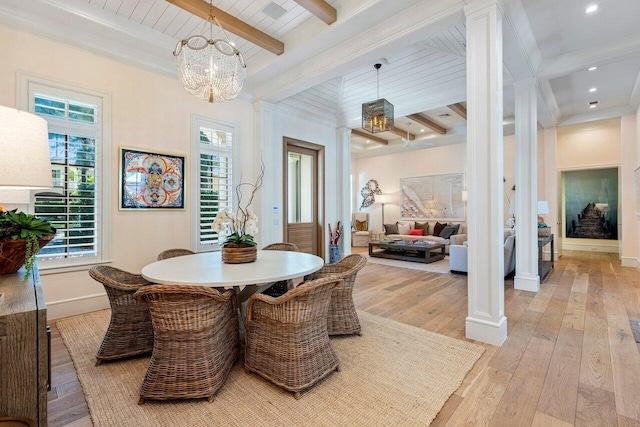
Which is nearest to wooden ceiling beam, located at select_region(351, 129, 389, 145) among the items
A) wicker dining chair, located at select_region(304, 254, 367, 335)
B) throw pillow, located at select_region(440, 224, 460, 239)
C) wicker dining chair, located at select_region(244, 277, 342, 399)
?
throw pillow, located at select_region(440, 224, 460, 239)

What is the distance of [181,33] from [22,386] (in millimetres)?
3849

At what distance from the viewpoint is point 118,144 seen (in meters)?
3.52

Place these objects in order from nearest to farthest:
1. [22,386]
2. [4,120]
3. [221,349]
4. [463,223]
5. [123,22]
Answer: [22,386], [4,120], [221,349], [123,22], [463,223]

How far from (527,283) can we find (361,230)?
607 centimetres

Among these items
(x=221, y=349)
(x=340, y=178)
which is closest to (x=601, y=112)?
(x=340, y=178)

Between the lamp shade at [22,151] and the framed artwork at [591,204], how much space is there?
35.7ft

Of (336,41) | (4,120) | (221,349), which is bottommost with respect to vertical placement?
(221,349)

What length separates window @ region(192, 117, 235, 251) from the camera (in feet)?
13.9

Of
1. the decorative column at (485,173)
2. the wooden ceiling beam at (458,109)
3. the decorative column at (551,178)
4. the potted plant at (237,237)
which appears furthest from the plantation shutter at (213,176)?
the decorative column at (551,178)

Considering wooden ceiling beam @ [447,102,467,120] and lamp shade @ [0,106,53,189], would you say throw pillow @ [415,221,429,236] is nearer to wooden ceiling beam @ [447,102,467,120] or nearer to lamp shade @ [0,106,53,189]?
wooden ceiling beam @ [447,102,467,120]

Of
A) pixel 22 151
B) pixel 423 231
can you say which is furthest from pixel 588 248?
pixel 22 151

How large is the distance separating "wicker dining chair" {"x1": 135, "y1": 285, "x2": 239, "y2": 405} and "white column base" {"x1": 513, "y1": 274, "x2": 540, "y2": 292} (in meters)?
4.33

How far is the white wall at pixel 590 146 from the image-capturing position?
6.78 meters

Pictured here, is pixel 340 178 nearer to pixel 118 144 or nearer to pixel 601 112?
pixel 118 144
